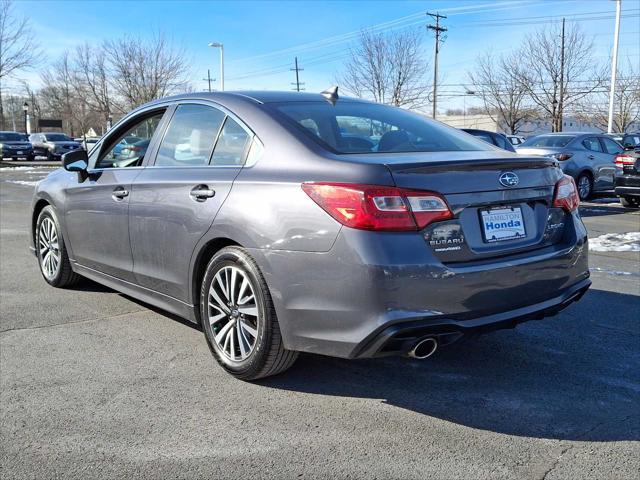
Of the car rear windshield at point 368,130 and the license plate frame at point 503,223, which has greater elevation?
the car rear windshield at point 368,130

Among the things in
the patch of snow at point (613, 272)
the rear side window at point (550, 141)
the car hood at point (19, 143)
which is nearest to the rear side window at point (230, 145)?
the patch of snow at point (613, 272)

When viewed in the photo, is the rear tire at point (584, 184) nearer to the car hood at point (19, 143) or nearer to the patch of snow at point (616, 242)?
the patch of snow at point (616, 242)

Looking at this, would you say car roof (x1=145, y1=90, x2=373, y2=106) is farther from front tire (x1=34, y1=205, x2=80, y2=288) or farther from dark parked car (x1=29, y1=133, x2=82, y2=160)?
dark parked car (x1=29, y1=133, x2=82, y2=160)

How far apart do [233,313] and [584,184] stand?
43.7 ft

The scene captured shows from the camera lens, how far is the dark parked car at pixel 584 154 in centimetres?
1419

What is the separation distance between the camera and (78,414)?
10.1ft

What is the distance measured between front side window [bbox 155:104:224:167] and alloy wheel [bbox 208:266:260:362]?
2.64 feet

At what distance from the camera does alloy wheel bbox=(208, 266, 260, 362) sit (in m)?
3.32

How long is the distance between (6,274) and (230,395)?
3.90m

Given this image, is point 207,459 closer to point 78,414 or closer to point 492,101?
point 78,414

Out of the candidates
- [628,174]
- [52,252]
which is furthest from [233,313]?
[628,174]

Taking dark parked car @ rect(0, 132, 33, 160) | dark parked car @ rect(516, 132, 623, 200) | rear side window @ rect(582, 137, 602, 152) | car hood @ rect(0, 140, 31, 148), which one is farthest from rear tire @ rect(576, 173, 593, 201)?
car hood @ rect(0, 140, 31, 148)

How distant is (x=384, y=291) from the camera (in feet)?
9.07

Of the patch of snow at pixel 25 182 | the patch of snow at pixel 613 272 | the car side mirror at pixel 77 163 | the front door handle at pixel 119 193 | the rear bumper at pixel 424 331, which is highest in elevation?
the car side mirror at pixel 77 163
